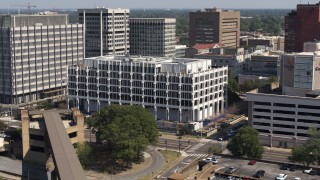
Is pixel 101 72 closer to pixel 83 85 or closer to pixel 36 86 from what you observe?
pixel 83 85

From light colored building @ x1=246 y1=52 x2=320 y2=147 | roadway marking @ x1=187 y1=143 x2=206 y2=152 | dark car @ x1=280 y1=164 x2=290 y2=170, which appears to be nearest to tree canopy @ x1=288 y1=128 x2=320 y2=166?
dark car @ x1=280 y1=164 x2=290 y2=170

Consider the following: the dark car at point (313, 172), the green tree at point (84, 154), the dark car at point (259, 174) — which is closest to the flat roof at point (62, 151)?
the green tree at point (84, 154)

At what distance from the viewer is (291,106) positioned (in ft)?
343

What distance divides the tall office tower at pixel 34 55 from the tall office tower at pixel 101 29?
2558 cm

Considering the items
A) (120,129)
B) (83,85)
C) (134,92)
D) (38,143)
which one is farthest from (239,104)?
(38,143)

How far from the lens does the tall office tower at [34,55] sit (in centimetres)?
14288

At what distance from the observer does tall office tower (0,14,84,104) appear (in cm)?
14288

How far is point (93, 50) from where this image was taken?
19012cm

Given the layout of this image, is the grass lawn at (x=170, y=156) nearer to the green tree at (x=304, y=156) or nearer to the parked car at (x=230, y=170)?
the parked car at (x=230, y=170)

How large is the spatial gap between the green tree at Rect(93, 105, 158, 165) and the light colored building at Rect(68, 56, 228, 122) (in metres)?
21.6

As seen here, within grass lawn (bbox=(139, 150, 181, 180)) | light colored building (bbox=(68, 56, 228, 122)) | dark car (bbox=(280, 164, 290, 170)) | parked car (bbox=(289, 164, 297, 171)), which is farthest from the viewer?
light colored building (bbox=(68, 56, 228, 122))

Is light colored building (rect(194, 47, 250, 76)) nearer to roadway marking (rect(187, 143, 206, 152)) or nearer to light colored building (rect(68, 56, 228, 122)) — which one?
light colored building (rect(68, 56, 228, 122))

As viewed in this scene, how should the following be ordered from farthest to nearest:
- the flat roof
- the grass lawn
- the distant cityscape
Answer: the grass lawn, the distant cityscape, the flat roof

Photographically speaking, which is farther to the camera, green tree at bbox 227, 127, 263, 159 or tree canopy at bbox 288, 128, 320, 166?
green tree at bbox 227, 127, 263, 159
